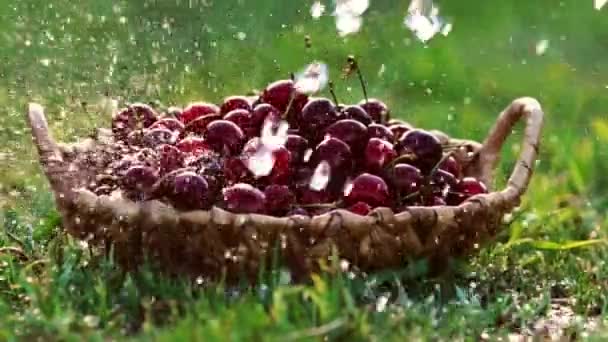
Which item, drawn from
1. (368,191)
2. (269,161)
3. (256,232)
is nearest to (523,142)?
(368,191)

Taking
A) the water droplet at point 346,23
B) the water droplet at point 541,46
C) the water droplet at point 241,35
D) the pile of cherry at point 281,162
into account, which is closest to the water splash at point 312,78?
the pile of cherry at point 281,162

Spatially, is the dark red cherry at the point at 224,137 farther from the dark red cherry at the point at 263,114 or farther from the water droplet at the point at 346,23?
the water droplet at the point at 346,23

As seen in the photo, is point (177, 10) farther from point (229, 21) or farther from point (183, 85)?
point (183, 85)

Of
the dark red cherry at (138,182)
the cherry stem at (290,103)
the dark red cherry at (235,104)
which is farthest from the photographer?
the dark red cherry at (235,104)

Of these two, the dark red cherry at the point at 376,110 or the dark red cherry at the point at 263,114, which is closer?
the dark red cherry at the point at 263,114

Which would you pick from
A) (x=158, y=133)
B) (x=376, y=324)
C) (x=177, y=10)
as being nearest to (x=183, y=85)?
(x=177, y=10)

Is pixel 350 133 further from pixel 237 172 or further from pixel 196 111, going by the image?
pixel 196 111
